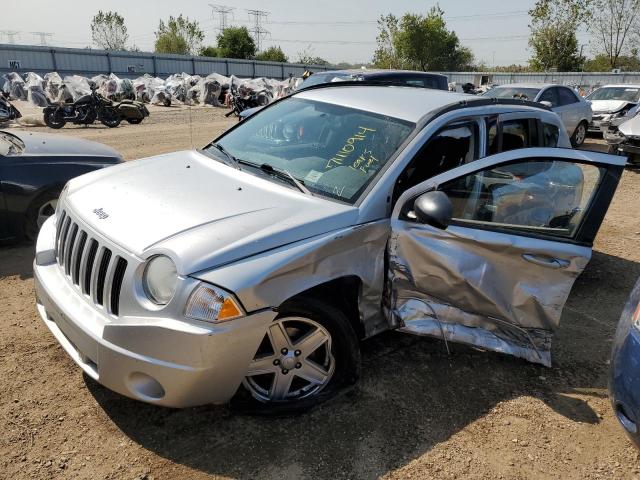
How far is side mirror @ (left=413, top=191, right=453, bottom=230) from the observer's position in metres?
2.79

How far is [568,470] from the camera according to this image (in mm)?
2641

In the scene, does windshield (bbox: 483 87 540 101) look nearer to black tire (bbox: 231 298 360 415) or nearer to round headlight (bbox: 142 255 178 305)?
black tire (bbox: 231 298 360 415)

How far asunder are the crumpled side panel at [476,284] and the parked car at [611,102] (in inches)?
503

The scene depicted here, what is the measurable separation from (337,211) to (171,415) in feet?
4.78

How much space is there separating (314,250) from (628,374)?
154 centimetres

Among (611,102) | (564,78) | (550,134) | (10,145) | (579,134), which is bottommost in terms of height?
(579,134)

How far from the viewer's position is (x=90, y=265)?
2.71 meters

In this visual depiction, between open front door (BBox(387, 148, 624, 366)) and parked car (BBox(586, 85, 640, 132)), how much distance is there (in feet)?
40.9

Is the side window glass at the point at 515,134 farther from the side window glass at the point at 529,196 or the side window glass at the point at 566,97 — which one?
the side window glass at the point at 566,97

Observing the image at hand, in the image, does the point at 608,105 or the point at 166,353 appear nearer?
the point at 166,353

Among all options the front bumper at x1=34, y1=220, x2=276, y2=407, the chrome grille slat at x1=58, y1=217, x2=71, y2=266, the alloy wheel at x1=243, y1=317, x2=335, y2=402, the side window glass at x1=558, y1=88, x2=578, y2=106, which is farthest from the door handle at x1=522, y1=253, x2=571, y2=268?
the side window glass at x1=558, y1=88, x2=578, y2=106

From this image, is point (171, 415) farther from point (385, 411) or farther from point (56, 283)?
point (385, 411)

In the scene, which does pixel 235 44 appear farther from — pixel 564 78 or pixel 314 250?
pixel 314 250

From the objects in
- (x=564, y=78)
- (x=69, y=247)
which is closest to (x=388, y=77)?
(x=69, y=247)
